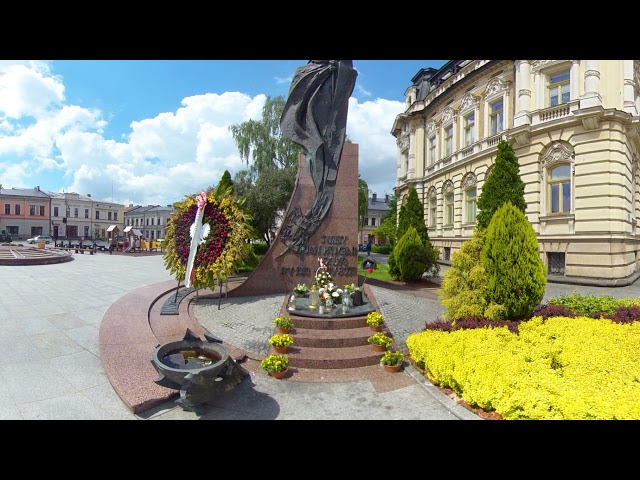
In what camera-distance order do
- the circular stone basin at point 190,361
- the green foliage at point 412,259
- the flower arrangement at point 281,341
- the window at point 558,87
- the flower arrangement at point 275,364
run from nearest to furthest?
the circular stone basin at point 190,361 → the flower arrangement at point 275,364 → the flower arrangement at point 281,341 → the green foliage at point 412,259 → the window at point 558,87

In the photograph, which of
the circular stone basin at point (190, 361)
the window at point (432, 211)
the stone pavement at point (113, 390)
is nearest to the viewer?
the circular stone basin at point (190, 361)

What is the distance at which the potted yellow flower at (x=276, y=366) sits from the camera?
16.8 ft

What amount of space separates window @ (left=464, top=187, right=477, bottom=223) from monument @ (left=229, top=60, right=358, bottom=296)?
14.6 metres

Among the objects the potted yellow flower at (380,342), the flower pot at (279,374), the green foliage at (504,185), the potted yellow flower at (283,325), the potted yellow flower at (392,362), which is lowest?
the flower pot at (279,374)

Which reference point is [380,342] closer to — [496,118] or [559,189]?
[559,189]

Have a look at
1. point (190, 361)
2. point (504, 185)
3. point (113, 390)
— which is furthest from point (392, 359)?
point (504, 185)

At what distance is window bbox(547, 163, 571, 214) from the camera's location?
52.1ft

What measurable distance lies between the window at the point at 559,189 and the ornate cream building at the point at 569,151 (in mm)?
43

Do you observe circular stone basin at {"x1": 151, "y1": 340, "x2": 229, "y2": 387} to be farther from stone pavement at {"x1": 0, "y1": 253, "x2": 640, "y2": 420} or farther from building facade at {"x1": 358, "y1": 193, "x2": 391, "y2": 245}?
building facade at {"x1": 358, "y1": 193, "x2": 391, "y2": 245}

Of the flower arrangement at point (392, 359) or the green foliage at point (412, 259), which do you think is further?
the green foliage at point (412, 259)

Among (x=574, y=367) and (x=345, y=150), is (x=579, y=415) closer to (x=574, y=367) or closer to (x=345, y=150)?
(x=574, y=367)

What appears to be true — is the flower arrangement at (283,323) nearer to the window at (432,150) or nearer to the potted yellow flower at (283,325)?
the potted yellow flower at (283,325)

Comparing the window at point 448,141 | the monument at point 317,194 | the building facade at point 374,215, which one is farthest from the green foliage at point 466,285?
the building facade at point 374,215

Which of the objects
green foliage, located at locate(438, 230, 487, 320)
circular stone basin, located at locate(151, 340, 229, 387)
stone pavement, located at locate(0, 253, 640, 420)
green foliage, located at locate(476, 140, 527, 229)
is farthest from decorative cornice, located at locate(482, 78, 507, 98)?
circular stone basin, located at locate(151, 340, 229, 387)
